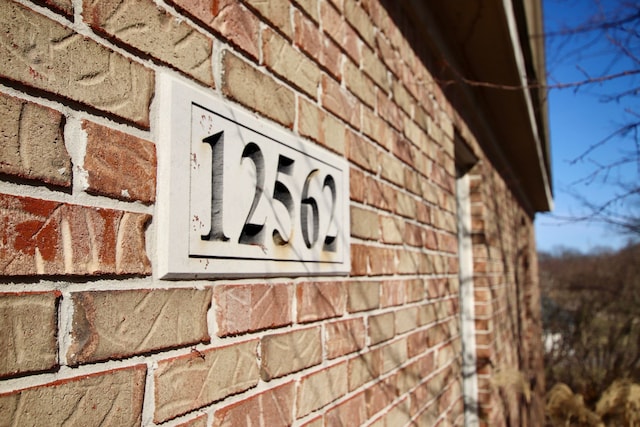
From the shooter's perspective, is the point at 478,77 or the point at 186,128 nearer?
the point at 186,128

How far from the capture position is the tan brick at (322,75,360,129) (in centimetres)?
136

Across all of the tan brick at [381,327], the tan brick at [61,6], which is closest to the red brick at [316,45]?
the tan brick at [61,6]

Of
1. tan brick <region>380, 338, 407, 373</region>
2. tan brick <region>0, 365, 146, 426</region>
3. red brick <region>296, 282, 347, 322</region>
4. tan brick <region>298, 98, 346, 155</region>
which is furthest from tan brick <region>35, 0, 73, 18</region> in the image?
tan brick <region>380, 338, 407, 373</region>

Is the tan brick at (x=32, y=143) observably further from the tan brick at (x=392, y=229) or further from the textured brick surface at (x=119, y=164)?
the tan brick at (x=392, y=229)

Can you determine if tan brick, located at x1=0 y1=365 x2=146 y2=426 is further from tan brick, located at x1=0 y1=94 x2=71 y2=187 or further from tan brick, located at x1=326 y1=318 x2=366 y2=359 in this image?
tan brick, located at x1=326 y1=318 x2=366 y2=359

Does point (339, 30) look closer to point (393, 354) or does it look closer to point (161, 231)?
point (161, 231)

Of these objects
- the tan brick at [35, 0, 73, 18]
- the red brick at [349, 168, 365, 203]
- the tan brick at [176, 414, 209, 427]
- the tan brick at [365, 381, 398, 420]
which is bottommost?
the tan brick at [365, 381, 398, 420]

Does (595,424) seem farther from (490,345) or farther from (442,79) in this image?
(442,79)

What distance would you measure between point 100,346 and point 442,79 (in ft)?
7.71

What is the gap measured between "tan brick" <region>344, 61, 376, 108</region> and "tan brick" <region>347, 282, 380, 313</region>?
565 mm

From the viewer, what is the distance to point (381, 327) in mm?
1639

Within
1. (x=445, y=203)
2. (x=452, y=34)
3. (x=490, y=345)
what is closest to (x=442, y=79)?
(x=452, y=34)

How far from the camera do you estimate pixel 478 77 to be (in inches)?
136

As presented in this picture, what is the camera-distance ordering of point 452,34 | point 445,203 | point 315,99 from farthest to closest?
point 452,34 < point 445,203 < point 315,99
